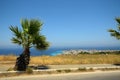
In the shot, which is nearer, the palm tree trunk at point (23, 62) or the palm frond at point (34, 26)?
the palm tree trunk at point (23, 62)

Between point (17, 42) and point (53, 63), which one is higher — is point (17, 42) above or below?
above

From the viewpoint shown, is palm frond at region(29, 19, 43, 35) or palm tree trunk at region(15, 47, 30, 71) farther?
palm frond at region(29, 19, 43, 35)

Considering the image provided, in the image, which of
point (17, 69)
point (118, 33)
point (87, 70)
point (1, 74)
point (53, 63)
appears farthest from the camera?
point (118, 33)

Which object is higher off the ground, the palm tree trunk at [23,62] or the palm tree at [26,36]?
the palm tree at [26,36]

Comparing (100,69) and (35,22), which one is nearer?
(35,22)

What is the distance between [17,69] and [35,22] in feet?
10.9

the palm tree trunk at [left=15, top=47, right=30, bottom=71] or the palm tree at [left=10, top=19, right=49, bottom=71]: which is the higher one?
the palm tree at [left=10, top=19, right=49, bottom=71]

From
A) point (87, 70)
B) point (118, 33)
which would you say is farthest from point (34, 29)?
point (118, 33)

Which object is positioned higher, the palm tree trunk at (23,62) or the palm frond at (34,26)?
the palm frond at (34,26)

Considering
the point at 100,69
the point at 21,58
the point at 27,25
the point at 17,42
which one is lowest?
the point at 100,69

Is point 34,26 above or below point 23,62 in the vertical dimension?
above

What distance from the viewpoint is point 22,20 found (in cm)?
1666

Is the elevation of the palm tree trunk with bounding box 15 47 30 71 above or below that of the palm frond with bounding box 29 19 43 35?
below

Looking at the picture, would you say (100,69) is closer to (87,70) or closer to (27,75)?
(87,70)
